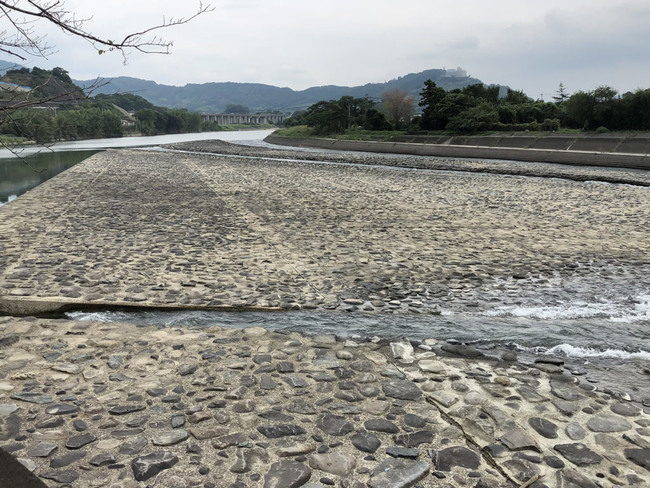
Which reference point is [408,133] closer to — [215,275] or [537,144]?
[537,144]

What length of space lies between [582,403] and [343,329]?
2712 mm

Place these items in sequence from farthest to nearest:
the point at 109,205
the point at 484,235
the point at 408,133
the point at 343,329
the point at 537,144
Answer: the point at 408,133, the point at 537,144, the point at 109,205, the point at 484,235, the point at 343,329

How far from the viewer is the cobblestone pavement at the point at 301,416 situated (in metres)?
3.46

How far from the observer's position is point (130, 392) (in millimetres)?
4484

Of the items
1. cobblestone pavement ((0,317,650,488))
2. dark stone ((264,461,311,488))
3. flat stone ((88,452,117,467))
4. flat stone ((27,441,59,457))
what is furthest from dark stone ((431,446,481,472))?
flat stone ((27,441,59,457))

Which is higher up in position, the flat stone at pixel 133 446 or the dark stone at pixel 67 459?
the dark stone at pixel 67 459

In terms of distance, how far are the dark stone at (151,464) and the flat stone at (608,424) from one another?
3220 mm

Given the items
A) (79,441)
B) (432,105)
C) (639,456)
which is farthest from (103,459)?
(432,105)

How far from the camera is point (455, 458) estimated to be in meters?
3.61

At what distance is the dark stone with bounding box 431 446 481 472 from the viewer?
3.53 m

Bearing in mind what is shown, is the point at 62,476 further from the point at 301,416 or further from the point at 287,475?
the point at 301,416

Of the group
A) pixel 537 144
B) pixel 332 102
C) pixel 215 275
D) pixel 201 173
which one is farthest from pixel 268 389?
pixel 332 102

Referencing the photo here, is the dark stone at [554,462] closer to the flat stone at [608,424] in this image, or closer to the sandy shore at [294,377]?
the sandy shore at [294,377]

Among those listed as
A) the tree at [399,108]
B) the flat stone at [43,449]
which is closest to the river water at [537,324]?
the flat stone at [43,449]
